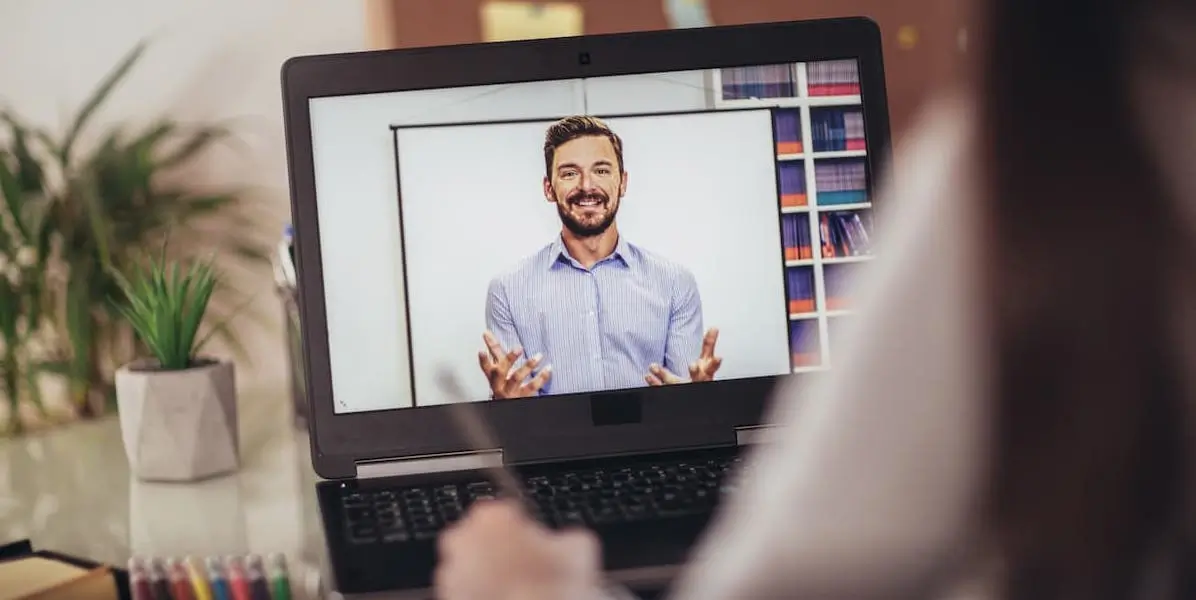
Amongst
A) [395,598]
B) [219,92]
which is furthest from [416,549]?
[219,92]

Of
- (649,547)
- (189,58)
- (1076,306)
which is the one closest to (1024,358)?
(1076,306)

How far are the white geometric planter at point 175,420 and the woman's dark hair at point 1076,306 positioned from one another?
750mm

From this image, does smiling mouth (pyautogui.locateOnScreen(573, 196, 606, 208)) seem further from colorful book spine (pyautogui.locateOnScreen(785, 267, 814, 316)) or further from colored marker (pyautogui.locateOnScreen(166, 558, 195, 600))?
colored marker (pyautogui.locateOnScreen(166, 558, 195, 600))

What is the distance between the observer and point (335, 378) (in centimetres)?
78

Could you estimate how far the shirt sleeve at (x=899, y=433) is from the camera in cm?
30

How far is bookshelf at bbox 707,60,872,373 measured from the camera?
81cm

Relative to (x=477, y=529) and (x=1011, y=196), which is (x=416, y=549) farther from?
(x=1011, y=196)

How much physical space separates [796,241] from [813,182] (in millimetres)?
44

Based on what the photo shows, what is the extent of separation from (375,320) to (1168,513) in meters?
0.58

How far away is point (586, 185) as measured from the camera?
80 centimetres

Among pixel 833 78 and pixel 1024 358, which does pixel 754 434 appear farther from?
pixel 1024 358

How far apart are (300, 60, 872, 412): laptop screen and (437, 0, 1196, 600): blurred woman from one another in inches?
18.5

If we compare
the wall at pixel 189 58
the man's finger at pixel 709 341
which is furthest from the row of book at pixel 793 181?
the wall at pixel 189 58

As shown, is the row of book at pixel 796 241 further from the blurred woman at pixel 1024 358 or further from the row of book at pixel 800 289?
the blurred woman at pixel 1024 358
